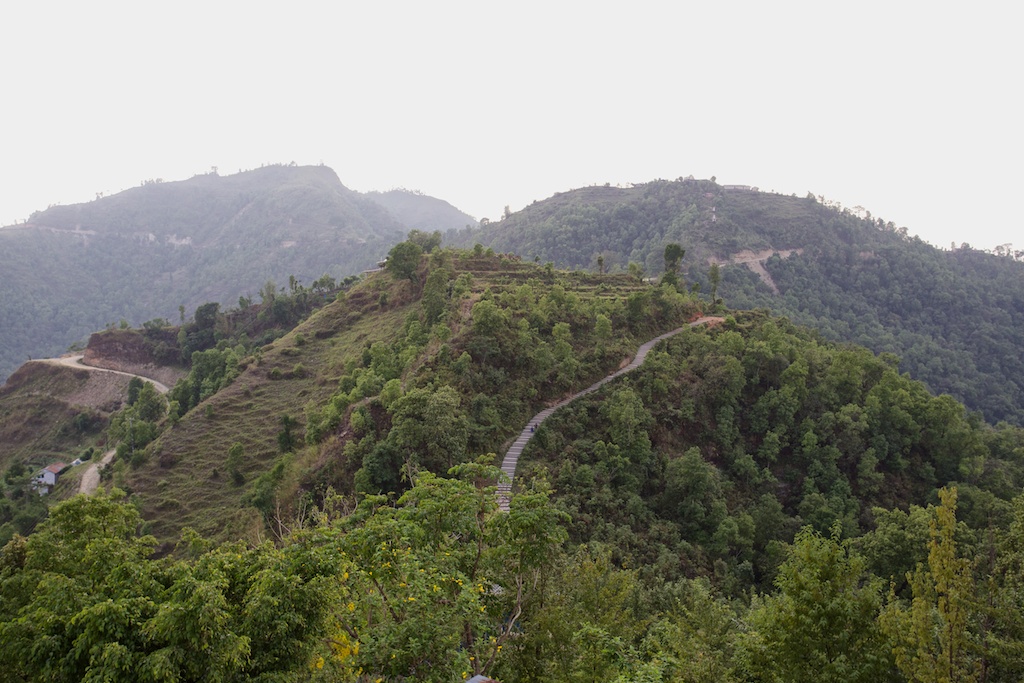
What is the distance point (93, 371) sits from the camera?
65.4 meters

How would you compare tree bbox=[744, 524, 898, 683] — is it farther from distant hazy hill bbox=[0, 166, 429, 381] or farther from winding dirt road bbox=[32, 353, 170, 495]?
distant hazy hill bbox=[0, 166, 429, 381]

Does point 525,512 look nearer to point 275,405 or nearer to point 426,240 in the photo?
point 275,405

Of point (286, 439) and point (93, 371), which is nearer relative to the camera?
point (286, 439)

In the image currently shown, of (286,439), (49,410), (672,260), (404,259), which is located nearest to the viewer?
(286,439)

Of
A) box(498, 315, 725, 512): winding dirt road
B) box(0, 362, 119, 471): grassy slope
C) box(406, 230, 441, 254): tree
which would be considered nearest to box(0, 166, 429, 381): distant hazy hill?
box(0, 362, 119, 471): grassy slope

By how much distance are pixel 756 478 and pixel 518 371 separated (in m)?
18.3

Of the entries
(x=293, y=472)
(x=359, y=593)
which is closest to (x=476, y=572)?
(x=359, y=593)

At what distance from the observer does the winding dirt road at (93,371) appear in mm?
41719

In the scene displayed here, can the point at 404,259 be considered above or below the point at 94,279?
above

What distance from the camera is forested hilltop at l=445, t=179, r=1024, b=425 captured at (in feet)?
270

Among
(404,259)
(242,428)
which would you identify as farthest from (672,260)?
(242,428)

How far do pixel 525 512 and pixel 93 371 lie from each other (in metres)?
75.2

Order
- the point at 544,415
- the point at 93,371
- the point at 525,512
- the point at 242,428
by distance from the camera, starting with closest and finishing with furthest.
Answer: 1. the point at 525,512
2. the point at 544,415
3. the point at 242,428
4. the point at 93,371

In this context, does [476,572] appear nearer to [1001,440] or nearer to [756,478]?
[756,478]
